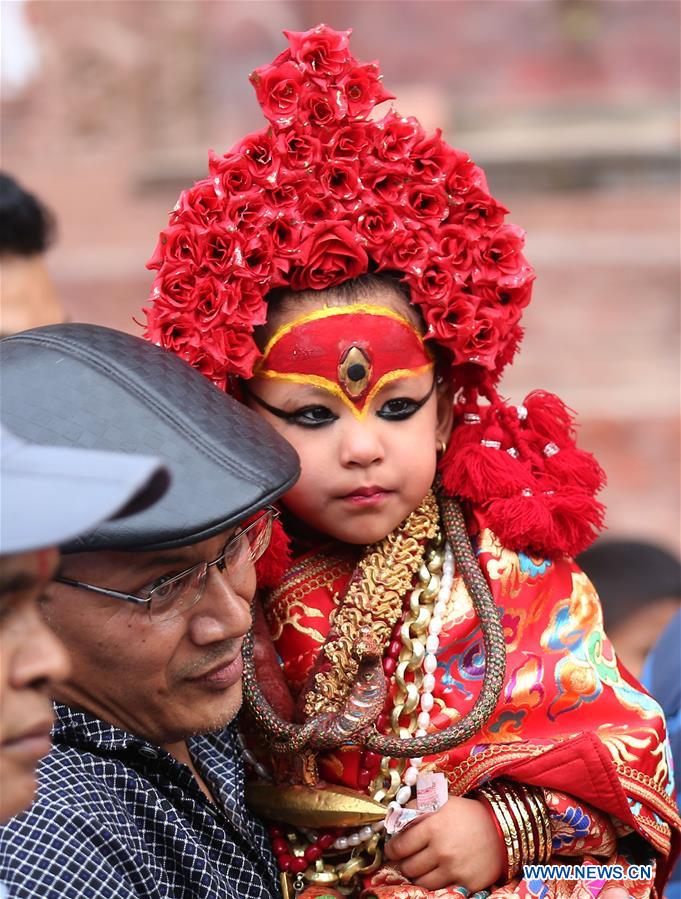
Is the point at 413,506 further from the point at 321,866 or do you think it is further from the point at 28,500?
the point at 28,500

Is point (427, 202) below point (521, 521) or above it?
above

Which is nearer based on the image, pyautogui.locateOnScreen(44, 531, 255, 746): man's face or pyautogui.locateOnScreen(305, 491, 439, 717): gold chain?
pyautogui.locateOnScreen(44, 531, 255, 746): man's face

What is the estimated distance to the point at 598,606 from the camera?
294 cm

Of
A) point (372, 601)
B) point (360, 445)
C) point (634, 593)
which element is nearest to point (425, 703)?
point (372, 601)

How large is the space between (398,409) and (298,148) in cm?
60

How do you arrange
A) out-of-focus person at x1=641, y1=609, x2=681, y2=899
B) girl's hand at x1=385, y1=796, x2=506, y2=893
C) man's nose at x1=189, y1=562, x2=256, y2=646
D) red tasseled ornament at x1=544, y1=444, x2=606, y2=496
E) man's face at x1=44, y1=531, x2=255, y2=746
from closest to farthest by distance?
man's face at x1=44, y1=531, x2=255, y2=746 → man's nose at x1=189, y1=562, x2=256, y2=646 → girl's hand at x1=385, y1=796, x2=506, y2=893 → red tasseled ornament at x1=544, y1=444, x2=606, y2=496 → out-of-focus person at x1=641, y1=609, x2=681, y2=899

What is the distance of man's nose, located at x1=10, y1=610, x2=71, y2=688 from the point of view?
1.68 meters

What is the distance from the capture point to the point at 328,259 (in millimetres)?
2730

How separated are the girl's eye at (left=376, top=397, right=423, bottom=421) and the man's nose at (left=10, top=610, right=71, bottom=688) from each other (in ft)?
4.09

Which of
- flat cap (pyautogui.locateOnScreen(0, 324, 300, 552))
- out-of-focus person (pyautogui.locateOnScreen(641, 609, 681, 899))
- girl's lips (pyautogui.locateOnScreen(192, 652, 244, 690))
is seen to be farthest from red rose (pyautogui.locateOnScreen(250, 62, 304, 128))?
out-of-focus person (pyautogui.locateOnScreen(641, 609, 681, 899))

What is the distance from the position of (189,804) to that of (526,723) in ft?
2.59

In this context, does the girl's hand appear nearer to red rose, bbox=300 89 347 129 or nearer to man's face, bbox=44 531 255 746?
man's face, bbox=44 531 255 746

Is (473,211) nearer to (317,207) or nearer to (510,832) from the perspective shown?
(317,207)

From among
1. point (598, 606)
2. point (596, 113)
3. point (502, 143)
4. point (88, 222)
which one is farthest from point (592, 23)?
point (598, 606)
